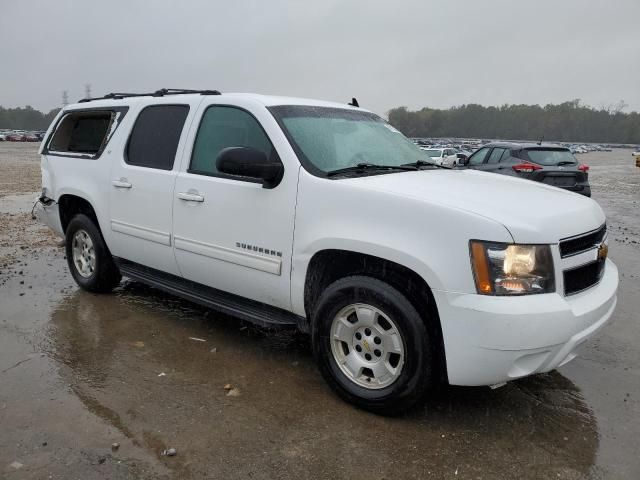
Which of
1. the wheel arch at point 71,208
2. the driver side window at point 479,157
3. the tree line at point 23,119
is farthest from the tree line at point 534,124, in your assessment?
the wheel arch at point 71,208

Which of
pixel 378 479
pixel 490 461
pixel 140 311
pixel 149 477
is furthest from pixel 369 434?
pixel 140 311

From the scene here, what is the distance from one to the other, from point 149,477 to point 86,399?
3.26 ft

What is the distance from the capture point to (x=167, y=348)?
4.28m

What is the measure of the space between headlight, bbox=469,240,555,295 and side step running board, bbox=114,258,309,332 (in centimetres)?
133

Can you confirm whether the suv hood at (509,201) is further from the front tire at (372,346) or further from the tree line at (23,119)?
the tree line at (23,119)

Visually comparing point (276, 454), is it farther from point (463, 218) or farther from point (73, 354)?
point (73, 354)

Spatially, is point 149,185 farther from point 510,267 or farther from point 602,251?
point 602,251

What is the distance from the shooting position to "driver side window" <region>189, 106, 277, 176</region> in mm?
3891

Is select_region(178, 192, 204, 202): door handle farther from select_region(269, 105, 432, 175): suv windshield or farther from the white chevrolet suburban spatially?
select_region(269, 105, 432, 175): suv windshield

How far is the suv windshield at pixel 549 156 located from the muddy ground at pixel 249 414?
7553 millimetres

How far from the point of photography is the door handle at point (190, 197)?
4036 mm

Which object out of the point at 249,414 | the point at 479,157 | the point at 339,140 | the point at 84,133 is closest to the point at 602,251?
the point at 339,140

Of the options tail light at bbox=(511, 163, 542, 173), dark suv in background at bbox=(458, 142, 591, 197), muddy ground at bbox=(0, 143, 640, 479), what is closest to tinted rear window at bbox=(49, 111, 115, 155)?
muddy ground at bbox=(0, 143, 640, 479)

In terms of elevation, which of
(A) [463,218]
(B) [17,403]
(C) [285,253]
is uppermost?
(A) [463,218]
